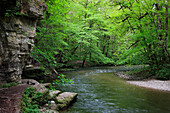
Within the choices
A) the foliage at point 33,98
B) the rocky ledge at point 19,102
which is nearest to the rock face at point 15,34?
the rocky ledge at point 19,102

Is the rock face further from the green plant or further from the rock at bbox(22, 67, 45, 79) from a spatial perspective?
the green plant

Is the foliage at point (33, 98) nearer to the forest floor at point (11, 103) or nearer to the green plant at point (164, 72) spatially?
the forest floor at point (11, 103)

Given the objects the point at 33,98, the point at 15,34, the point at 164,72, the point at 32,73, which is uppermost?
the point at 15,34

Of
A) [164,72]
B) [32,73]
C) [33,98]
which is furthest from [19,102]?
[164,72]

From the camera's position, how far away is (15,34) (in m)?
8.01

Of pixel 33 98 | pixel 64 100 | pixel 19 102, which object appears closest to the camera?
pixel 19 102

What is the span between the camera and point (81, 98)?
24.6ft

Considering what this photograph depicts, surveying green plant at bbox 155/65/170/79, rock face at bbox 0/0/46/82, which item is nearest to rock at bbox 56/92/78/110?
rock face at bbox 0/0/46/82

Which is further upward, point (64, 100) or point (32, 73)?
point (32, 73)

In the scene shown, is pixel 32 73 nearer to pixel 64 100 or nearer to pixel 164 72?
pixel 64 100

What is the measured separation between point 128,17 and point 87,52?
11739 millimetres

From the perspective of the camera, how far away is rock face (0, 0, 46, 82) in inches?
287

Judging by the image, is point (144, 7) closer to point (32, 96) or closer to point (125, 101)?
point (125, 101)

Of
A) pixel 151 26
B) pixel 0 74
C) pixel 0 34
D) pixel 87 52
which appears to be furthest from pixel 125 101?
pixel 87 52
